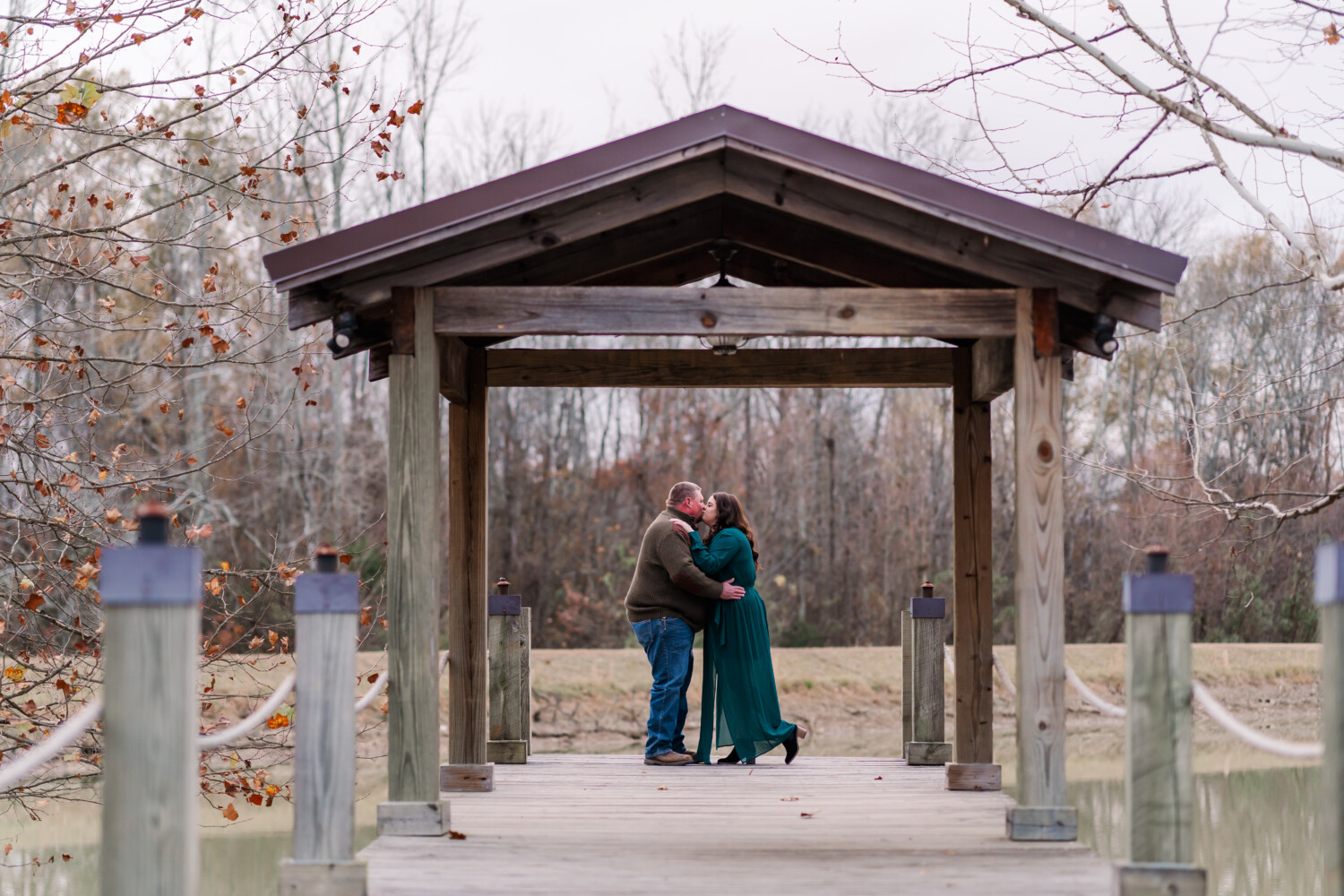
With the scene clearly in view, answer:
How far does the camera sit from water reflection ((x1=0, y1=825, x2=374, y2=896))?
12.6 m

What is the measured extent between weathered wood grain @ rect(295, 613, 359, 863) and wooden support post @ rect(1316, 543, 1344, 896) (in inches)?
120

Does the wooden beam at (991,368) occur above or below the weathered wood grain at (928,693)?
above

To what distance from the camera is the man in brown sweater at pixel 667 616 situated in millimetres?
8391

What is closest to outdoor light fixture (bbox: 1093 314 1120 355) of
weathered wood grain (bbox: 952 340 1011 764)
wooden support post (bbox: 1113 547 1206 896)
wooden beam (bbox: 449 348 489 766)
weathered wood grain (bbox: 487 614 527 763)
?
weathered wood grain (bbox: 952 340 1011 764)

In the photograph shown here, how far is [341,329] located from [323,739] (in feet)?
7.00

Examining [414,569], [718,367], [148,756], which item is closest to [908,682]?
[718,367]

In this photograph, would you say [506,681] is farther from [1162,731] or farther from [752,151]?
[1162,731]

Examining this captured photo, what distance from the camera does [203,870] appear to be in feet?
44.9

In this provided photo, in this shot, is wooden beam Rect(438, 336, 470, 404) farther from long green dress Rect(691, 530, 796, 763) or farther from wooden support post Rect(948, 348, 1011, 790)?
wooden support post Rect(948, 348, 1011, 790)

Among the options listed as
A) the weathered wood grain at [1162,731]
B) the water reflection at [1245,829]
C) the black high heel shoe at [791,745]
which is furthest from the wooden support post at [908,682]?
the weathered wood grain at [1162,731]

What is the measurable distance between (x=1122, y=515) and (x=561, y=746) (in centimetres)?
1320

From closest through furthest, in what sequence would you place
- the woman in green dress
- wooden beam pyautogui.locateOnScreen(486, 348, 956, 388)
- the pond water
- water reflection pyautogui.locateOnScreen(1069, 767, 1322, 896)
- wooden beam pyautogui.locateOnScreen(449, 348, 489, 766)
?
1. wooden beam pyautogui.locateOnScreen(449, 348, 489, 766)
2. wooden beam pyautogui.locateOnScreen(486, 348, 956, 388)
3. the woman in green dress
4. the pond water
5. water reflection pyautogui.locateOnScreen(1069, 767, 1322, 896)

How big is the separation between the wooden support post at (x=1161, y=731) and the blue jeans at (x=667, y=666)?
4.11 m

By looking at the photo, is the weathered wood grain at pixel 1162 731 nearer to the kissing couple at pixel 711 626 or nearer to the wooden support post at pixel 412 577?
the wooden support post at pixel 412 577
